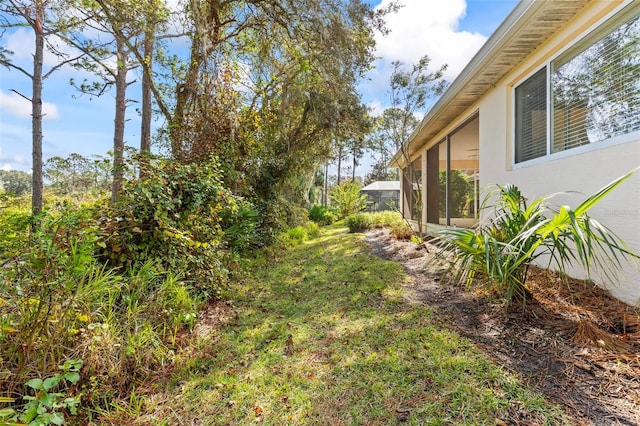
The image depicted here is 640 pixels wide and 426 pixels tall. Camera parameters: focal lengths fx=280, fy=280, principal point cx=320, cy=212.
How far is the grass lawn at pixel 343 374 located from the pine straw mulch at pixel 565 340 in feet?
0.55

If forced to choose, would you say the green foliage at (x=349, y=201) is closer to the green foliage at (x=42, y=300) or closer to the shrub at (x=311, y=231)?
the shrub at (x=311, y=231)

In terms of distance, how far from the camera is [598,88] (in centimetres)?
314

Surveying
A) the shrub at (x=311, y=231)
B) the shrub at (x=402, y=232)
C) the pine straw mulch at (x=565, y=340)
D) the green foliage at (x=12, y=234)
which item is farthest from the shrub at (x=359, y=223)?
the green foliage at (x=12, y=234)

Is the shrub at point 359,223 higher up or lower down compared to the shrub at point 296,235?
higher up

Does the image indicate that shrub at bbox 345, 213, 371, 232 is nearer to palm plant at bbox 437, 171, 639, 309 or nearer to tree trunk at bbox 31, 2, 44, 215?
palm plant at bbox 437, 171, 639, 309

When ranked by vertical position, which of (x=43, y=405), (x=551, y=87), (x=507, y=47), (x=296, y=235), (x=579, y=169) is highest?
(x=507, y=47)

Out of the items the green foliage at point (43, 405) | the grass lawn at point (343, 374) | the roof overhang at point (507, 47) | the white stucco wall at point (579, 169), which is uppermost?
the roof overhang at point (507, 47)

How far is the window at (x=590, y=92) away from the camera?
2787 mm

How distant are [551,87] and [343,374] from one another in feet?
14.4

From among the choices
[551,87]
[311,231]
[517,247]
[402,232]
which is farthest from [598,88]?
[311,231]

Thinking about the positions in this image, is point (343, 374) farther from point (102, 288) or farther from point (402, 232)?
point (402, 232)

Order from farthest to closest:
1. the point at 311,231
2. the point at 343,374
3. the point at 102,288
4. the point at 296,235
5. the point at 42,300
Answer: the point at 311,231 → the point at 296,235 → the point at 102,288 → the point at 343,374 → the point at 42,300

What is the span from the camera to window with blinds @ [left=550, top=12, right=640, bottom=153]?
9.11ft

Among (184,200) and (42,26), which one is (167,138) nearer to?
(184,200)
